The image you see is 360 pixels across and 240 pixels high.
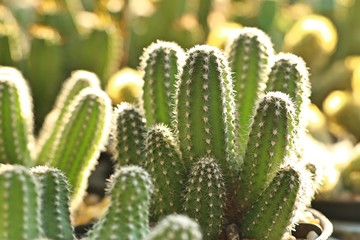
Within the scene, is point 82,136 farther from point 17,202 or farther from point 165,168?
point 17,202

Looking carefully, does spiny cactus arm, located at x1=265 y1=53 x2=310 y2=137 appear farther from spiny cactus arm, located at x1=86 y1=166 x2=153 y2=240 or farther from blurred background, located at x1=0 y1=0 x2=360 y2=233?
blurred background, located at x1=0 y1=0 x2=360 y2=233

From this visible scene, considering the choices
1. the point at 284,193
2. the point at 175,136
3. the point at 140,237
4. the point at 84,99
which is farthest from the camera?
the point at 84,99

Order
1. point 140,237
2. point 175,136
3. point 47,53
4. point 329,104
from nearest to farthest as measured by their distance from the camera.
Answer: point 140,237, point 175,136, point 47,53, point 329,104

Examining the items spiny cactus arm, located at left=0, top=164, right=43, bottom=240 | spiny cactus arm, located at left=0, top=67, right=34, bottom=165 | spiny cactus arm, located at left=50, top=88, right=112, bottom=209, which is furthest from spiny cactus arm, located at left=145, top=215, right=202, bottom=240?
spiny cactus arm, located at left=0, top=67, right=34, bottom=165

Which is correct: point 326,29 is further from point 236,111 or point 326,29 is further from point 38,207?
point 38,207

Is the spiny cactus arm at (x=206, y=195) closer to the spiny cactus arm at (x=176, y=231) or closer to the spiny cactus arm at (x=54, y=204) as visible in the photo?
the spiny cactus arm at (x=54, y=204)

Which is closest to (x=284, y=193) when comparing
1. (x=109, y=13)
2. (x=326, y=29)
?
(x=326, y=29)
